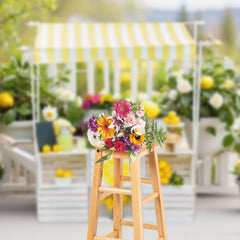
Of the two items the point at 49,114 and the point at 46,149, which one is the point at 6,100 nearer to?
the point at 49,114

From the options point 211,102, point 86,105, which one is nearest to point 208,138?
point 211,102

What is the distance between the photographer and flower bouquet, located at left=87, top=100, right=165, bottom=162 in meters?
2.27

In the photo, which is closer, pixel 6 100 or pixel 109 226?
pixel 109 226

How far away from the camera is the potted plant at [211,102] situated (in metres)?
4.38

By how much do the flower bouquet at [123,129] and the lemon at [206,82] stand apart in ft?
6.95

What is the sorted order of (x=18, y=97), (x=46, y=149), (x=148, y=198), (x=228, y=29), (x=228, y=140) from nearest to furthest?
(x=148, y=198) < (x=46, y=149) < (x=228, y=140) < (x=18, y=97) < (x=228, y=29)

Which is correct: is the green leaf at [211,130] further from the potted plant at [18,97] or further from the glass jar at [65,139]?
the potted plant at [18,97]

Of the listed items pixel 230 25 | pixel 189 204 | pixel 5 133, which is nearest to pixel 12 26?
pixel 5 133

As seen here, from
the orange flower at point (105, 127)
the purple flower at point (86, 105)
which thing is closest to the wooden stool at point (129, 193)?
the orange flower at point (105, 127)

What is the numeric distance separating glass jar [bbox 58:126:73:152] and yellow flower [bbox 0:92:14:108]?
2.12 ft

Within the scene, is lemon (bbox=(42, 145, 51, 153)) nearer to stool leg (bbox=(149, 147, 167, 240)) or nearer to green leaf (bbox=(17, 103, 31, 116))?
green leaf (bbox=(17, 103, 31, 116))

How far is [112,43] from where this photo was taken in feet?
12.8

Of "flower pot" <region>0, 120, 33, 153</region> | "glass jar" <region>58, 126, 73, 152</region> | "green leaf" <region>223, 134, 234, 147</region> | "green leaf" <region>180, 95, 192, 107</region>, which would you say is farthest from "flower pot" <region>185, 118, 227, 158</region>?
"flower pot" <region>0, 120, 33, 153</region>

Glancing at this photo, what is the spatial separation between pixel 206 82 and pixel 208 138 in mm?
557
